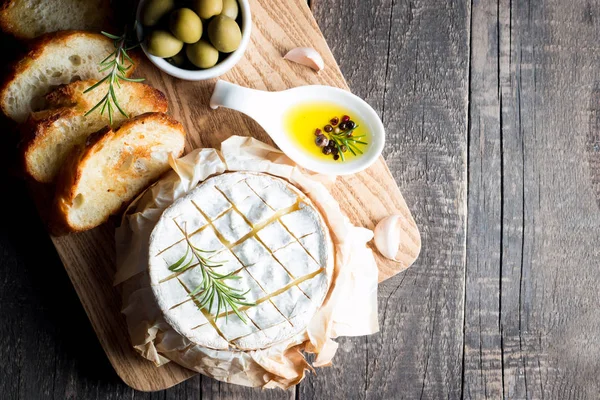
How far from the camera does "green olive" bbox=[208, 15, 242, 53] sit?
1.75m

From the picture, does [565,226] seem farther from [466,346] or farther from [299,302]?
[299,302]

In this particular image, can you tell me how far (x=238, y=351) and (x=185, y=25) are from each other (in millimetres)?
1001

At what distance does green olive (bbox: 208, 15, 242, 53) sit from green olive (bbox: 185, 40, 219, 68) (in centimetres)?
2

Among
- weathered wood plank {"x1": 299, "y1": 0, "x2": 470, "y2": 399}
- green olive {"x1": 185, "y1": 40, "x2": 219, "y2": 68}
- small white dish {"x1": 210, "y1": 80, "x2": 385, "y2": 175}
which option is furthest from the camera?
weathered wood plank {"x1": 299, "y1": 0, "x2": 470, "y2": 399}

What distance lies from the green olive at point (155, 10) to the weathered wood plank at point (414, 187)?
2.08 feet

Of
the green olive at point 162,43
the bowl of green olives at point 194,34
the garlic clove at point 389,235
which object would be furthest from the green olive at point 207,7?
the garlic clove at point 389,235

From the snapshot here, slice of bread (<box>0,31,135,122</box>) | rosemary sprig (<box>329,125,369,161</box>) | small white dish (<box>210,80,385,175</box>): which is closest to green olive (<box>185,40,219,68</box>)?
small white dish (<box>210,80,385,175</box>)

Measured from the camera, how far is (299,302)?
1.79 m

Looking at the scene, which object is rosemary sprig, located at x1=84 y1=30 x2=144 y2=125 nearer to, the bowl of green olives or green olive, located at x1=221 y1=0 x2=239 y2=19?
the bowl of green olives

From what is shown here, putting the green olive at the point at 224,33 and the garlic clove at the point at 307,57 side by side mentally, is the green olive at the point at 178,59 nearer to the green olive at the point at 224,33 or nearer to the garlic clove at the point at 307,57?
the green olive at the point at 224,33

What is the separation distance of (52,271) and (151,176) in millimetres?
527

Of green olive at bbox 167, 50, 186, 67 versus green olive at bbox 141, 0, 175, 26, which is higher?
green olive at bbox 141, 0, 175, 26

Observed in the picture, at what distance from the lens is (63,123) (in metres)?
1.79

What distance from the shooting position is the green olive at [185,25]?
1.71 m
